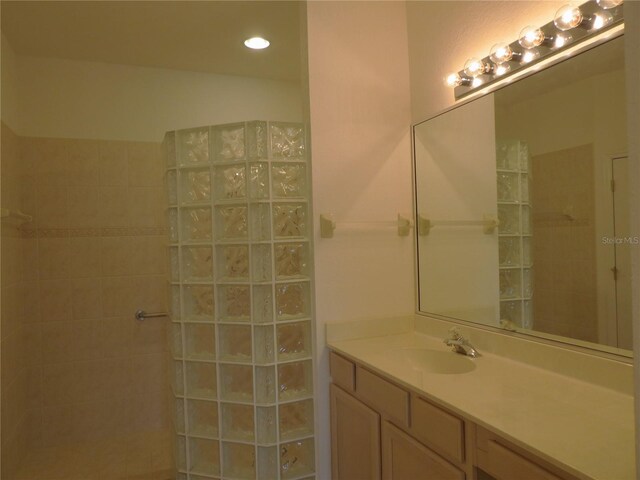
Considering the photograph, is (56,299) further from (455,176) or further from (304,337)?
(455,176)

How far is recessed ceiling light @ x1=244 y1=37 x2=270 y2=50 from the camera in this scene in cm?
260

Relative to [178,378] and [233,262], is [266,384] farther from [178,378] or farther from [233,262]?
[233,262]

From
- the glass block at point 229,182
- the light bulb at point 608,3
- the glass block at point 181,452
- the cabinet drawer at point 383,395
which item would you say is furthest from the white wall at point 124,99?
the light bulb at point 608,3

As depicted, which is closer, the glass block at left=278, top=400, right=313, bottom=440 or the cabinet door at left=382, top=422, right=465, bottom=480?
the cabinet door at left=382, top=422, right=465, bottom=480

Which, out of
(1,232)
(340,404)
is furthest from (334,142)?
(1,232)

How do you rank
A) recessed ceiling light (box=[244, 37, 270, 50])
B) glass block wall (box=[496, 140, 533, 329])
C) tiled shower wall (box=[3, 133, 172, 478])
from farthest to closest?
1. tiled shower wall (box=[3, 133, 172, 478])
2. recessed ceiling light (box=[244, 37, 270, 50])
3. glass block wall (box=[496, 140, 533, 329])

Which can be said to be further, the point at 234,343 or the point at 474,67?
the point at 234,343

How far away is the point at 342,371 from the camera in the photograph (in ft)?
6.19

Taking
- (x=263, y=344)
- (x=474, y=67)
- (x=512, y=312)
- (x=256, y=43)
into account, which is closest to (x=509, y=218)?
(x=512, y=312)

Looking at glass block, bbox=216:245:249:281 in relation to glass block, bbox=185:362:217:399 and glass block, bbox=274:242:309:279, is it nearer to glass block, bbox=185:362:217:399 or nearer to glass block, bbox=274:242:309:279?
glass block, bbox=274:242:309:279

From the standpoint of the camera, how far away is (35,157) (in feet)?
9.05

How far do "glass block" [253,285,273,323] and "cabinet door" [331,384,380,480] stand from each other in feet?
1.57

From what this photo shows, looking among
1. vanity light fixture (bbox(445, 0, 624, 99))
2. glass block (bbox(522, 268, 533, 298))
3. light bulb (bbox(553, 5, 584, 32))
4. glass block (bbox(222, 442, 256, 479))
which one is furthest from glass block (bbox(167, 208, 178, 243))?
light bulb (bbox(553, 5, 584, 32))

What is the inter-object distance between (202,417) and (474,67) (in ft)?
6.92
